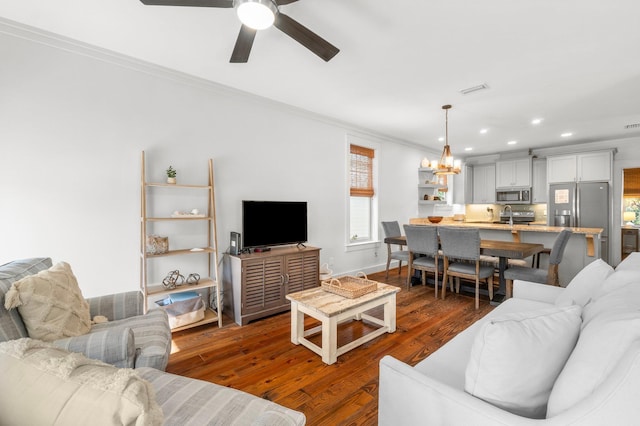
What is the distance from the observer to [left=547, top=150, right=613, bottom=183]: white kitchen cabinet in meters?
5.50

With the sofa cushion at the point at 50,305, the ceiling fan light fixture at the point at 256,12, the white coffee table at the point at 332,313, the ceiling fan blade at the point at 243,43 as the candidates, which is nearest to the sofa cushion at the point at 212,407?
the sofa cushion at the point at 50,305

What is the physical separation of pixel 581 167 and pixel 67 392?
25.9 ft

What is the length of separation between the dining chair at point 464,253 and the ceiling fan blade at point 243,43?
304 cm

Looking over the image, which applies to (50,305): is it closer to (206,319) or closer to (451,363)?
(206,319)

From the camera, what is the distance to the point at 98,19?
2146 mm

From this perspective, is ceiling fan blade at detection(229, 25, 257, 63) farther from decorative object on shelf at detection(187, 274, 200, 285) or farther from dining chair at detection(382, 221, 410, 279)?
dining chair at detection(382, 221, 410, 279)

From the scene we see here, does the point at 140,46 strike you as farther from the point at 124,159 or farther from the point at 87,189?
the point at 87,189

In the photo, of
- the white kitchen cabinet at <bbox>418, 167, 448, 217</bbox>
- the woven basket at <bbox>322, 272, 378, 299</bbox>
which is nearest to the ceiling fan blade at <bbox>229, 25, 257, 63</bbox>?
the woven basket at <bbox>322, 272, 378, 299</bbox>

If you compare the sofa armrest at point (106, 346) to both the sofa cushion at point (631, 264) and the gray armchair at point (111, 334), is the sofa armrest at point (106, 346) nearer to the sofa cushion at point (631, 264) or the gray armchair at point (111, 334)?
the gray armchair at point (111, 334)

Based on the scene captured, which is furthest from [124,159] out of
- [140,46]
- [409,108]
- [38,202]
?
[409,108]

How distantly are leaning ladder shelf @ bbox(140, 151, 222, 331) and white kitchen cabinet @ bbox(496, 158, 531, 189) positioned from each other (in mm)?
6679

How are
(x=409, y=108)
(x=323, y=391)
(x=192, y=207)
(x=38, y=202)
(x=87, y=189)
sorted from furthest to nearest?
(x=409, y=108)
(x=192, y=207)
(x=87, y=189)
(x=38, y=202)
(x=323, y=391)

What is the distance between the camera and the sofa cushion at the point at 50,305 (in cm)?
142

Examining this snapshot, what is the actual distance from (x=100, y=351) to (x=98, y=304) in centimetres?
77
